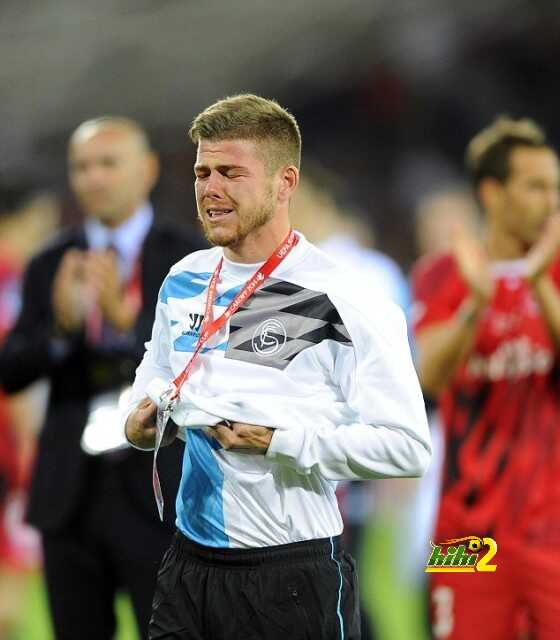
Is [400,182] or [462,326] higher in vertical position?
[400,182]

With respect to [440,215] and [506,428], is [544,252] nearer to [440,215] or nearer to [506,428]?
[506,428]

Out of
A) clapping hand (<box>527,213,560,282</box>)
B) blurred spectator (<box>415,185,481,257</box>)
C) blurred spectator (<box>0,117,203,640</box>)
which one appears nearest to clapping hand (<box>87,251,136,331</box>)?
blurred spectator (<box>0,117,203,640</box>)

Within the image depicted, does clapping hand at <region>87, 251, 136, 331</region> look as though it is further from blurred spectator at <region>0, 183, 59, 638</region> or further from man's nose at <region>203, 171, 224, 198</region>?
blurred spectator at <region>0, 183, 59, 638</region>

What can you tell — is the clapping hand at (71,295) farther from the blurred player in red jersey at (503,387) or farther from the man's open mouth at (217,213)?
the man's open mouth at (217,213)

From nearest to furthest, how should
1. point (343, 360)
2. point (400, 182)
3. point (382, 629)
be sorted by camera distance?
point (343, 360)
point (382, 629)
point (400, 182)

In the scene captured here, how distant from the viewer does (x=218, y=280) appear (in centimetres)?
302

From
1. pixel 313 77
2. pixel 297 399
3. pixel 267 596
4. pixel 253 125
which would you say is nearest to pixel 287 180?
pixel 253 125

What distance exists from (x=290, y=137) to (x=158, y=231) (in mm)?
1339

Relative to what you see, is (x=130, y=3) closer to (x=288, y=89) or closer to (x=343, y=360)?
(x=288, y=89)

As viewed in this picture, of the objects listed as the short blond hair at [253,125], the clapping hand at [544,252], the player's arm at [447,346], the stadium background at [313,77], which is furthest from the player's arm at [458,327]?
the stadium background at [313,77]

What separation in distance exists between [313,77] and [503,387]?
7574 mm

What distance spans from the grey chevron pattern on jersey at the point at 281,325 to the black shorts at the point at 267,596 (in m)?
0.41

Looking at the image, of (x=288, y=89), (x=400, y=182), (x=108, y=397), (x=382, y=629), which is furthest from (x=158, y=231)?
(x=288, y=89)

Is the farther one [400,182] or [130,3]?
[130,3]
